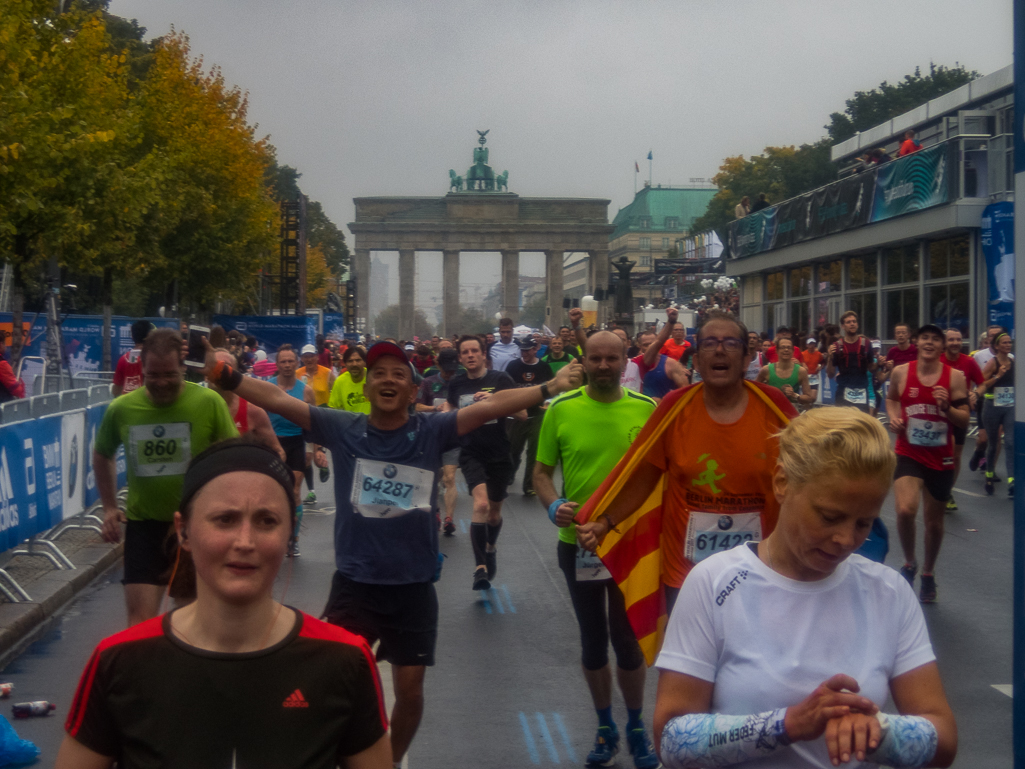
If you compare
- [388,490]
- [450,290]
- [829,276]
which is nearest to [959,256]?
[829,276]

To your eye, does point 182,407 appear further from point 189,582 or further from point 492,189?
point 492,189

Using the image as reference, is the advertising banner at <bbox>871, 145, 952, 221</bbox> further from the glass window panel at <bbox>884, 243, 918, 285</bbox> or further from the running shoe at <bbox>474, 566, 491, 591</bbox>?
the running shoe at <bbox>474, 566, 491, 591</bbox>

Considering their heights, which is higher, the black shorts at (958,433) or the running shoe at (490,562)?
the black shorts at (958,433)

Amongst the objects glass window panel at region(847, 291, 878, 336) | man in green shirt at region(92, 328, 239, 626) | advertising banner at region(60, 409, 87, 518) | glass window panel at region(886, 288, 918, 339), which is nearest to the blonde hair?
man in green shirt at region(92, 328, 239, 626)

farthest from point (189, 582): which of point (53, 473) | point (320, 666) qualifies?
point (53, 473)

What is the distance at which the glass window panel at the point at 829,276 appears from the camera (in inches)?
1507

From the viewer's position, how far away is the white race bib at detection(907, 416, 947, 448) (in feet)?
28.9

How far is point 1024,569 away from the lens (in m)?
3.74

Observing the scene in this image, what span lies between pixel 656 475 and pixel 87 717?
114 inches

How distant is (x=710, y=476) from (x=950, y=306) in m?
27.5

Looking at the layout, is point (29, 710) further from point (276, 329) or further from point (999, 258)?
point (276, 329)

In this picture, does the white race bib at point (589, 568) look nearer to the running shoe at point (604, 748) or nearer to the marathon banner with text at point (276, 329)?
the running shoe at point (604, 748)

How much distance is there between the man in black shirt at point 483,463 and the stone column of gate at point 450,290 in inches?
3269

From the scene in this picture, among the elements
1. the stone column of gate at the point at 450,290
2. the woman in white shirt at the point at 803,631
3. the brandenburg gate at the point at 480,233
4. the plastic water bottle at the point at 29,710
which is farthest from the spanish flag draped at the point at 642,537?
the stone column of gate at the point at 450,290
